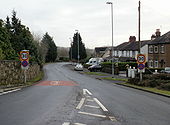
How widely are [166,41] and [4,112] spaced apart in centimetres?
4237

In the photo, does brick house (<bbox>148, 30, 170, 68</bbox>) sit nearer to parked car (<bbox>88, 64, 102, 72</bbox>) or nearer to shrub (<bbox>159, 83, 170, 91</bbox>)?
parked car (<bbox>88, 64, 102, 72</bbox>)

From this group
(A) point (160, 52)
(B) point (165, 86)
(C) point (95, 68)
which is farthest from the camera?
(C) point (95, 68)

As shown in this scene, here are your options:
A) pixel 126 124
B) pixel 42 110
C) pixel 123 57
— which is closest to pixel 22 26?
pixel 42 110

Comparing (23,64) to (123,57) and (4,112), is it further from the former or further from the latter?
(123,57)

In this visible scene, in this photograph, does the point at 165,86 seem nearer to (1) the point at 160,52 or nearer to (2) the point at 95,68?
(1) the point at 160,52

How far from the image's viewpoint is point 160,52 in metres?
47.1

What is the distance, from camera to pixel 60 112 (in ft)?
26.6

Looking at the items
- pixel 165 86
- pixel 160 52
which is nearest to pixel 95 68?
pixel 160 52

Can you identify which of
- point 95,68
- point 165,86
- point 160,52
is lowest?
point 95,68

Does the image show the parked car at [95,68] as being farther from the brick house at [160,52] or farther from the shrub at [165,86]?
the shrub at [165,86]

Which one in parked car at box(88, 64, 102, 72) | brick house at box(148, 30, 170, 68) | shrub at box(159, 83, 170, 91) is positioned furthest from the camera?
parked car at box(88, 64, 102, 72)

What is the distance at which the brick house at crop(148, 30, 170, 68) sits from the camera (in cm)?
4562

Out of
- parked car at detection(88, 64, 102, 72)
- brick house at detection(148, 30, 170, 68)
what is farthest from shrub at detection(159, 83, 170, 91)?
parked car at detection(88, 64, 102, 72)

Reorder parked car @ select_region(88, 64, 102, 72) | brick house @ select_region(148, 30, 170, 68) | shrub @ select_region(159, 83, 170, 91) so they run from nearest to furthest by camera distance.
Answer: shrub @ select_region(159, 83, 170, 91)
brick house @ select_region(148, 30, 170, 68)
parked car @ select_region(88, 64, 102, 72)
